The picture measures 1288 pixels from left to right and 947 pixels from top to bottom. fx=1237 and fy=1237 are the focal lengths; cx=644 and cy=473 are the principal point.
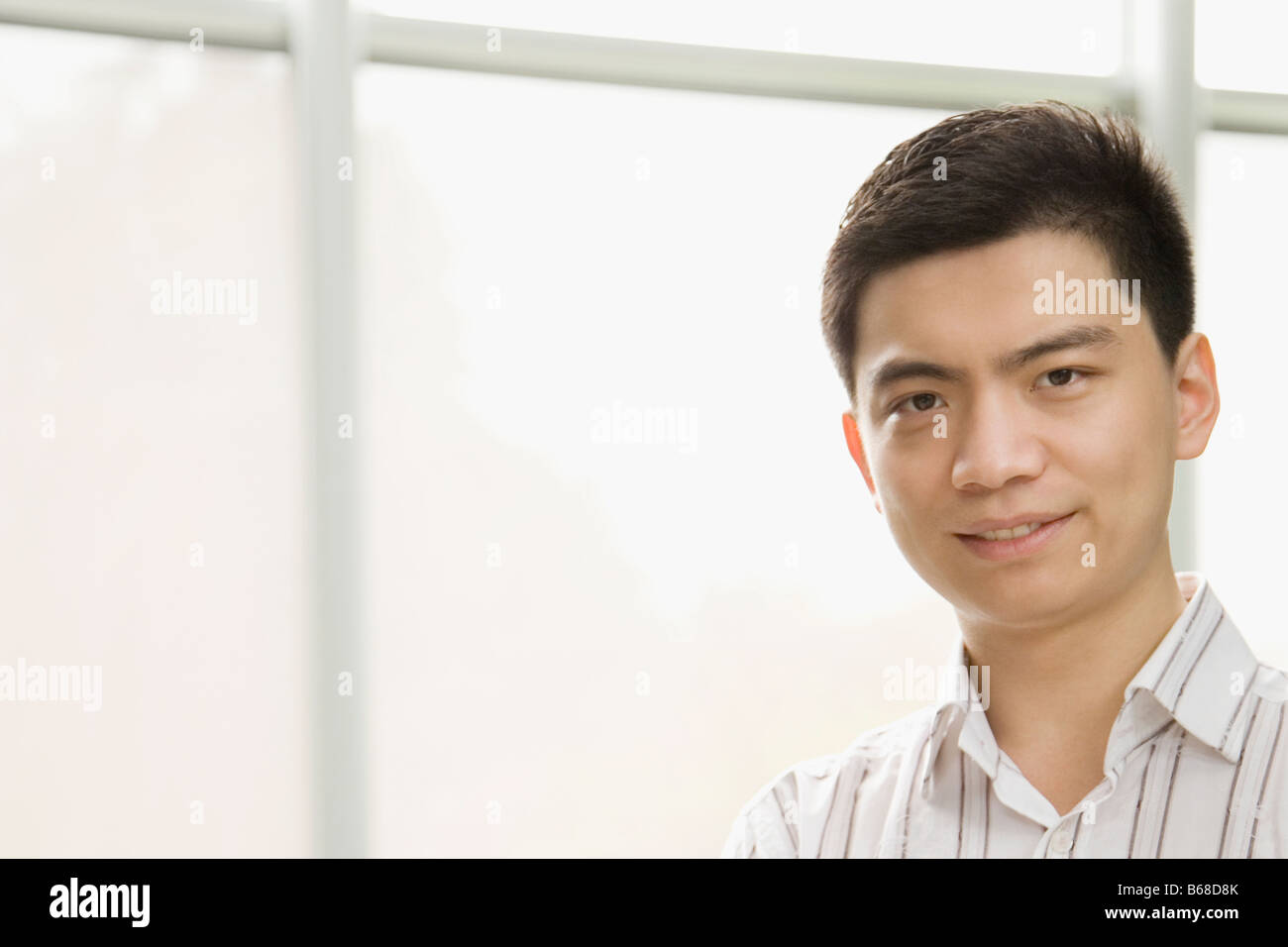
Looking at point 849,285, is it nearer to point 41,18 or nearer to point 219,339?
point 219,339

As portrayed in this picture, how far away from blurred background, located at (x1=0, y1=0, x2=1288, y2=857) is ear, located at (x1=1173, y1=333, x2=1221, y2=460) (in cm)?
149

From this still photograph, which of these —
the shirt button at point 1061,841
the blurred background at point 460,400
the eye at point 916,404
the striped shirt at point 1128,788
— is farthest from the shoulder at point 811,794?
the blurred background at point 460,400

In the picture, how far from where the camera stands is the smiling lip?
952 mm

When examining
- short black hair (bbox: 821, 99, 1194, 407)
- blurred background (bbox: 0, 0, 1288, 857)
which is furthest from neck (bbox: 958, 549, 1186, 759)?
blurred background (bbox: 0, 0, 1288, 857)

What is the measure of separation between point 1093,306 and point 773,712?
6.42 ft

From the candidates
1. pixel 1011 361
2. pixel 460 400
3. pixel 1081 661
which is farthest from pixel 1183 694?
pixel 460 400

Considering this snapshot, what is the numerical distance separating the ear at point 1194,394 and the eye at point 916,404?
0.22m

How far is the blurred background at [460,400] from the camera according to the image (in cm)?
242

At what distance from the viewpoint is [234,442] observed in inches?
97.8

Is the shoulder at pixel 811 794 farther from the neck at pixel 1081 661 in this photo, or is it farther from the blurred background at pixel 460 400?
the blurred background at pixel 460 400

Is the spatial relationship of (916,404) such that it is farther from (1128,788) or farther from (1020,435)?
(1128,788)

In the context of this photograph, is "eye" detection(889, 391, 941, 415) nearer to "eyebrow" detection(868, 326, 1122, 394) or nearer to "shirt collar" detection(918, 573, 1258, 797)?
"eyebrow" detection(868, 326, 1122, 394)

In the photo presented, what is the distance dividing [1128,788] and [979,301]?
1.30 ft
